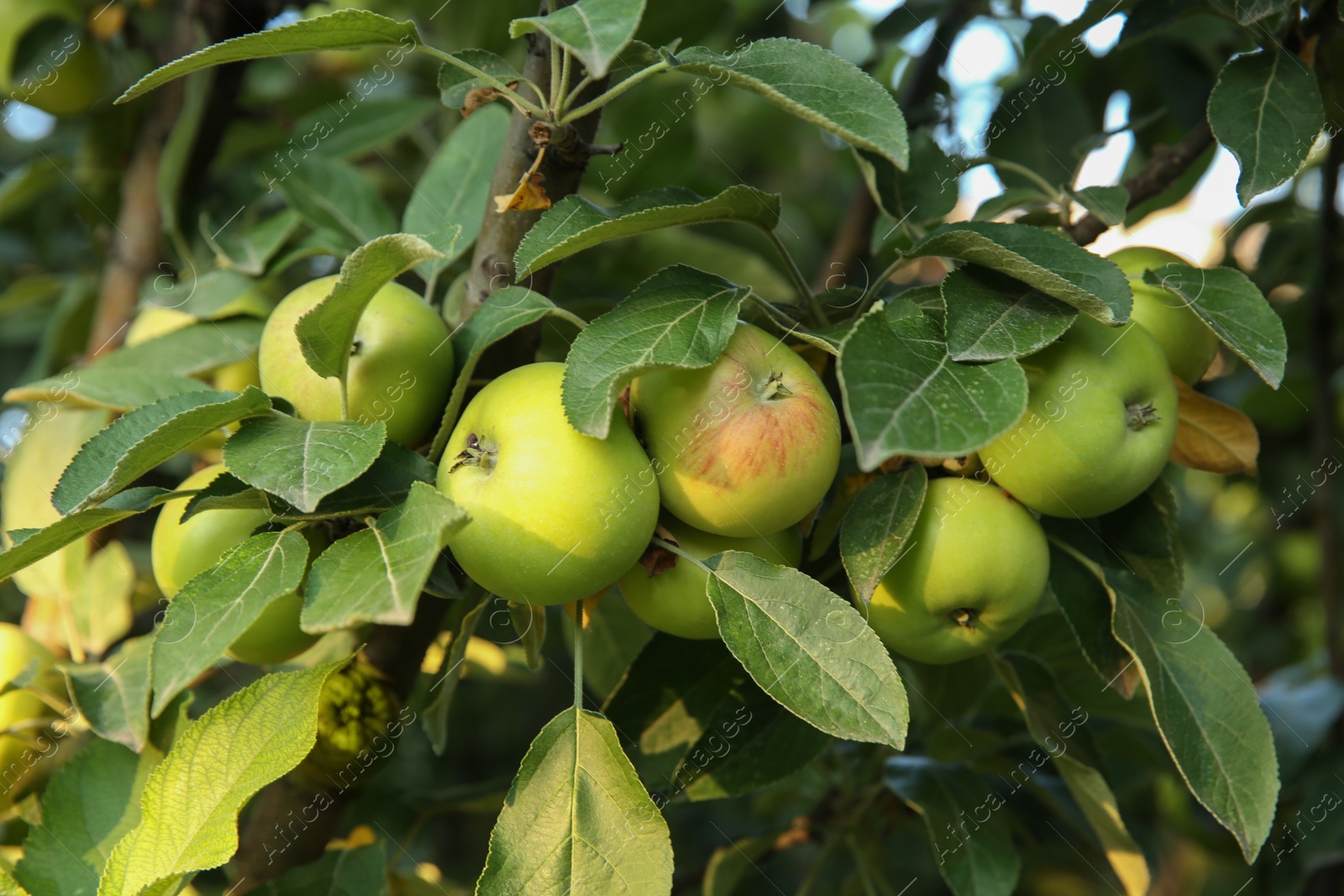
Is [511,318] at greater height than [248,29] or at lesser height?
lesser

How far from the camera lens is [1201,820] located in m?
1.56

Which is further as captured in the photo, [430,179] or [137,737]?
[430,179]

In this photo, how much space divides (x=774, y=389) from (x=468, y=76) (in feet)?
1.09

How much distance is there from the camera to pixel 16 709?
1035 mm

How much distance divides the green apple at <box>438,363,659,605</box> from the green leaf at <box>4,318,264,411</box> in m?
0.36

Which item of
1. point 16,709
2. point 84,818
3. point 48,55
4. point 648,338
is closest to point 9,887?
point 84,818

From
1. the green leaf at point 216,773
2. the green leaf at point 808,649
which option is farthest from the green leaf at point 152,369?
Result: the green leaf at point 808,649

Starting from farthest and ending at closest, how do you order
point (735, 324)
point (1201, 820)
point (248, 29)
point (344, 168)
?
point (1201, 820), point (248, 29), point (344, 168), point (735, 324)

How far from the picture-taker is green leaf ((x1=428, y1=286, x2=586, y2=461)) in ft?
2.31

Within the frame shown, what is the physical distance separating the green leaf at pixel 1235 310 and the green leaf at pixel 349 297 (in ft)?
1.79

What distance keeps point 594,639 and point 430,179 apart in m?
0.53

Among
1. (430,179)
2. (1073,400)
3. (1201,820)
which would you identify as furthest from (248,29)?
(1201,820)

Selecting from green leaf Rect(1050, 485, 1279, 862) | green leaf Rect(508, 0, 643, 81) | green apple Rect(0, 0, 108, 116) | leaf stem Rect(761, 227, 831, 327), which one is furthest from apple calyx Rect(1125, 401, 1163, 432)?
green apple Rect(0, 0, 108, 116)

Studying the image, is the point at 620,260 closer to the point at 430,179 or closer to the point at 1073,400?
the point at 430,179
